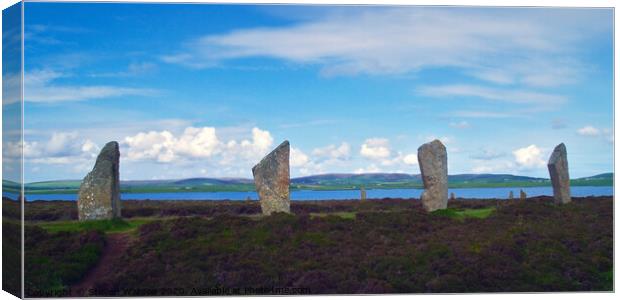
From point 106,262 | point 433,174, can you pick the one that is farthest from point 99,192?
point 433,174

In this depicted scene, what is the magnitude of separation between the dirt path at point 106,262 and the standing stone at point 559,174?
47.2 ft

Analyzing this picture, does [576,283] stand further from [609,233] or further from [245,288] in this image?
[245,288]

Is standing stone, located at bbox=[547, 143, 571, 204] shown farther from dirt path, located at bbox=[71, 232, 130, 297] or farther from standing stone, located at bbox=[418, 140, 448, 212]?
dirt path, located at bbox=[71, 232, 130, 297]

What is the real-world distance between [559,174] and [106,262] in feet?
51.0

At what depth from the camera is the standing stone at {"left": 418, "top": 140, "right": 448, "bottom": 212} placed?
25.7 meters

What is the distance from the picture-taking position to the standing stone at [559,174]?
27141 mm

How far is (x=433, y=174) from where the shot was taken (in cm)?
2573

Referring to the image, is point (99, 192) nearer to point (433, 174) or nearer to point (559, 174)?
point (433, 174)

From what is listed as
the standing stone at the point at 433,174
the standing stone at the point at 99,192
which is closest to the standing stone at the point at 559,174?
the standing stone at the point at 433,174

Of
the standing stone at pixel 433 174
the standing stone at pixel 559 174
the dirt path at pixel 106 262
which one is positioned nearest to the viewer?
the dirt path at pixel 106 262

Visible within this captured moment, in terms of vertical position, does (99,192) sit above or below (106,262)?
above

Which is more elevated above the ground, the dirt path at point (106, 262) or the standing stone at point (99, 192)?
the standing stone at point (99, 192)

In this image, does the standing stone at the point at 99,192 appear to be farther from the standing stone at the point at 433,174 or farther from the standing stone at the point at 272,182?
the standing stone at the point at 433,174

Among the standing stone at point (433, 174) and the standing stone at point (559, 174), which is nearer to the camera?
the standing stone at point (433, 174)
